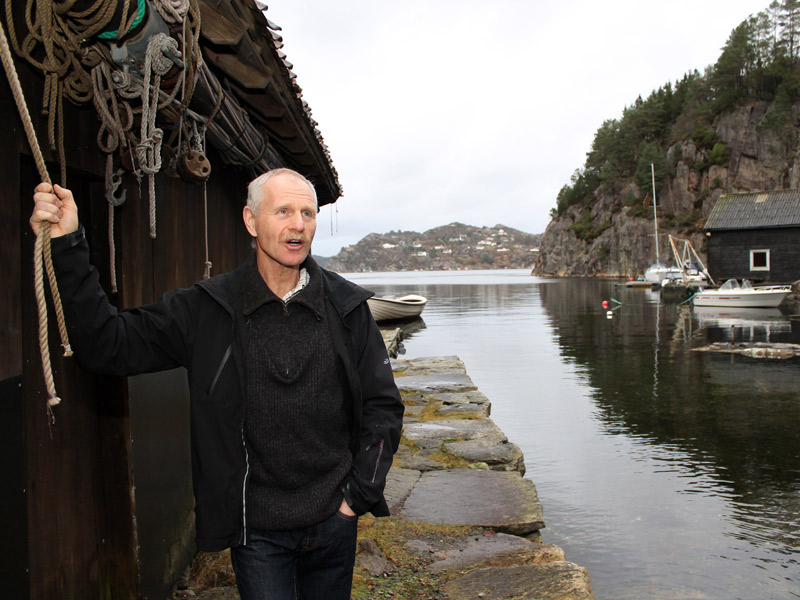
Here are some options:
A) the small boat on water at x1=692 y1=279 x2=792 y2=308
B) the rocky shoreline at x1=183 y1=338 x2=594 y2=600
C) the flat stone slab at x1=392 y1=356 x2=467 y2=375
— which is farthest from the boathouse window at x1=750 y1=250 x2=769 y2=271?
the rocky shoreline at x1=183 y1=338 x2=594 y2=600

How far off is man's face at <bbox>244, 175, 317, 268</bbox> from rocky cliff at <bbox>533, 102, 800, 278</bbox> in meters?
65.4

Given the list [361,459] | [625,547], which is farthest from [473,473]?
[361,459]

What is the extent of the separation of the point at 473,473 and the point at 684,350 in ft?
41.6

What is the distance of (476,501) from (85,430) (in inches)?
127

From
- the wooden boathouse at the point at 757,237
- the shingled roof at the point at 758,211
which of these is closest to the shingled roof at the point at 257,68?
the shingled roof at the point at 758,211

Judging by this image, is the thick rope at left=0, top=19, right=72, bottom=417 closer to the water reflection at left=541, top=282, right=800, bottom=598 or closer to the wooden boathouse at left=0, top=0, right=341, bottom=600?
the wooden boathouse at left=0, top=0, right=341, bottom=600

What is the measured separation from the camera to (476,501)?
521 centimetres

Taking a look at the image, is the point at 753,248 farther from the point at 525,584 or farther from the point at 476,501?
the point at 525,584

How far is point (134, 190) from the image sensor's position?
10.9 ft

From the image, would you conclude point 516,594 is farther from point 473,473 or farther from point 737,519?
point 737,519

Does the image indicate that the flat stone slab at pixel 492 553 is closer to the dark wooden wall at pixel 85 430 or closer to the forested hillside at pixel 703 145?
the dark wooden wall at pixel 85 430

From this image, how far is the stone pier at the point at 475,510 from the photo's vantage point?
382 centimetres

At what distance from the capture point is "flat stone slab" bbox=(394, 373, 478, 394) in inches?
408

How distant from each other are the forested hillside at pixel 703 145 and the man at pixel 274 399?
65100 mm
